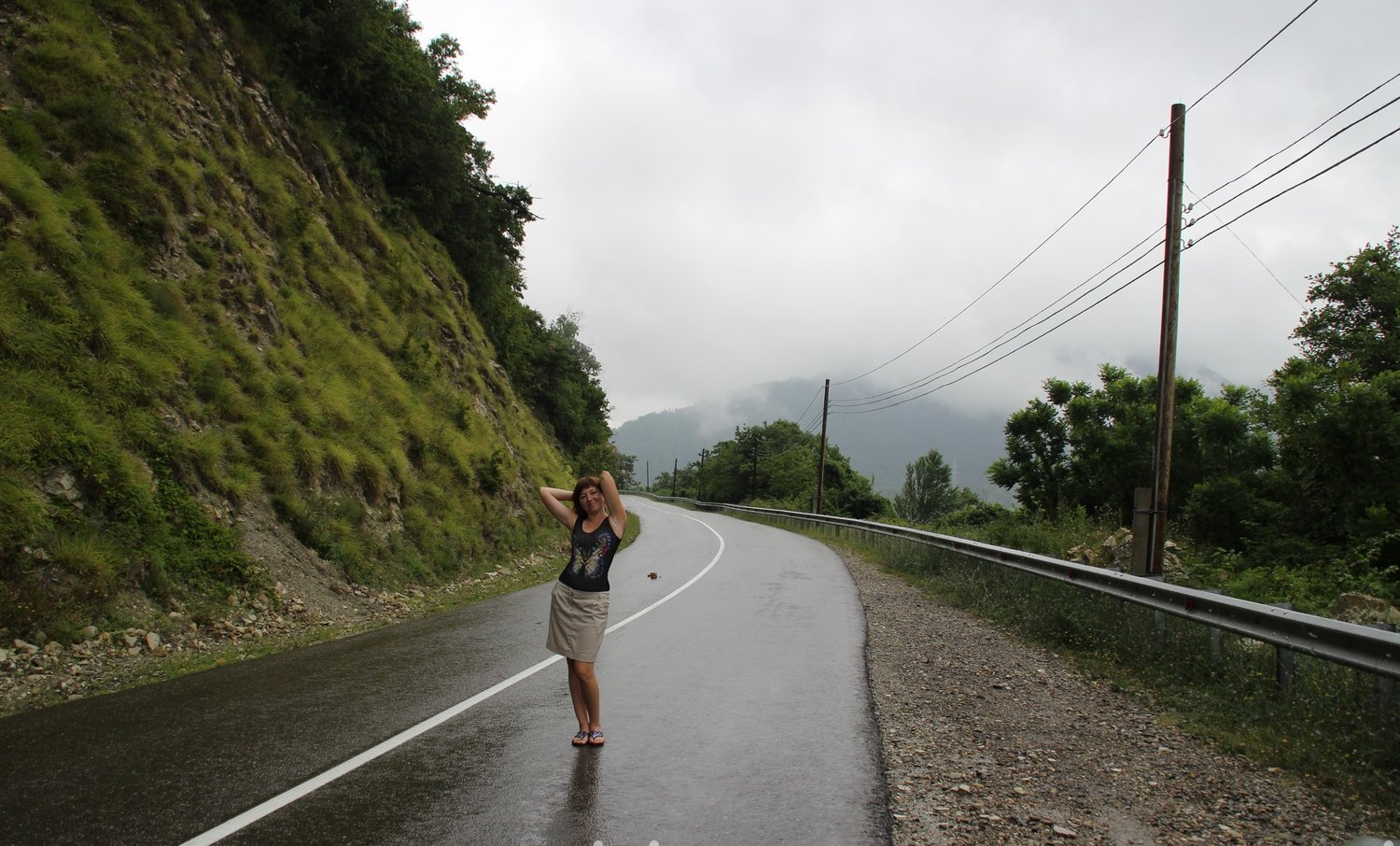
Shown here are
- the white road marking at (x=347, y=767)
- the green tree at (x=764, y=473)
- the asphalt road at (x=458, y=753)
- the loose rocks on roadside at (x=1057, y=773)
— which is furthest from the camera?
the green tree at (x=764, y=473)

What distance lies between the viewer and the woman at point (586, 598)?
18.3ft

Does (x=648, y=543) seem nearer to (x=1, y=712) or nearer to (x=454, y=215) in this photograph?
(x=454, y=215)

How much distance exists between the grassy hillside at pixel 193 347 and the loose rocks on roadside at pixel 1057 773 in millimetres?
7351

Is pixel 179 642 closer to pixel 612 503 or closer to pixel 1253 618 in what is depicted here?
pixel 612 503

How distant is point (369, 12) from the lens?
917 inches

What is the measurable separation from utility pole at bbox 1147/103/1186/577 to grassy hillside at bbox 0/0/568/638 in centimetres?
1147

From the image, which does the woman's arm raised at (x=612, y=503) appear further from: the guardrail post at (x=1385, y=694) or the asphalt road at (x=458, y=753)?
the guardrail post at (x=1385, y=694)

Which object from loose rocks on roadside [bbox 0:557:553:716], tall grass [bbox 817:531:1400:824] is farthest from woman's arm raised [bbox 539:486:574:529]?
tall grass [bbox 817:531:1400:824]

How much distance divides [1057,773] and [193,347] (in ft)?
40.6

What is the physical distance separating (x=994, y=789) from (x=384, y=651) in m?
6.07

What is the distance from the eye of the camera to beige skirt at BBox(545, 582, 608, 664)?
5594 mm

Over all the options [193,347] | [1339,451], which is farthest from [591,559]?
[1339,451]

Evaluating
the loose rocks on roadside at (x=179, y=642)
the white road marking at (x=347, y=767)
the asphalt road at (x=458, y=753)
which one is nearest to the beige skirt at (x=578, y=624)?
the asphalt road at (x=458, y=753)

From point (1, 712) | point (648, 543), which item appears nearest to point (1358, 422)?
point (648, 543)
